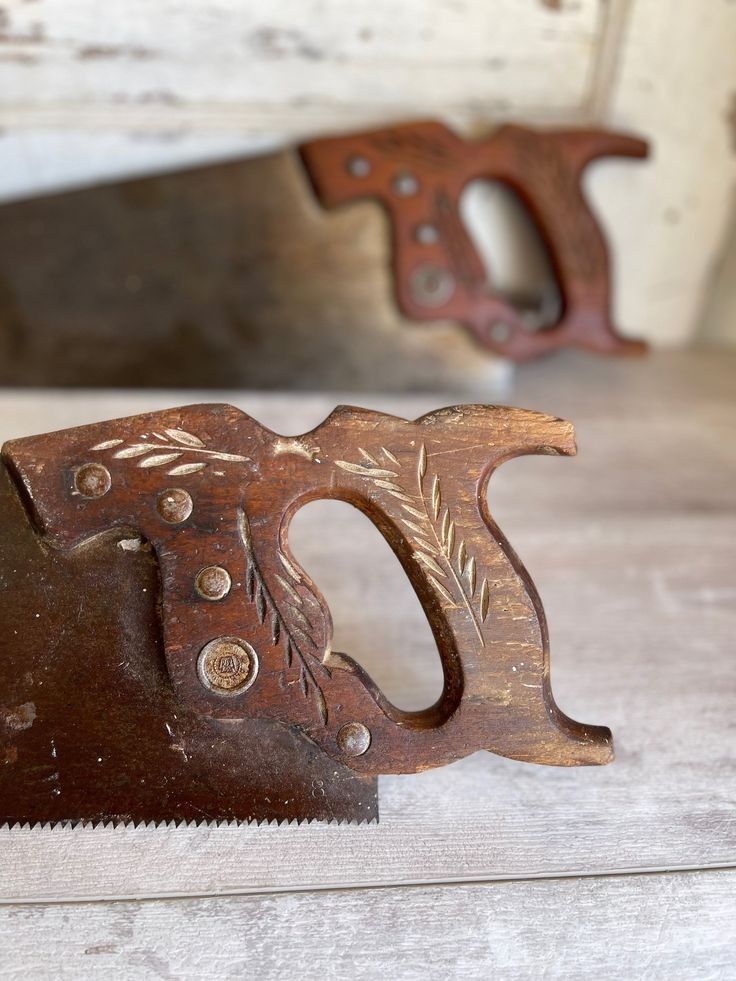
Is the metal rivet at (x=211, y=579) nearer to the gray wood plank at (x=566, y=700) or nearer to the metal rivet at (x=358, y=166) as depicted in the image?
the gray wood plank at (x=566, y=700)

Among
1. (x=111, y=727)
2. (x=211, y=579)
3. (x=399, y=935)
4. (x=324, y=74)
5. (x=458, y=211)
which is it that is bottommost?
(x=399, y=935)

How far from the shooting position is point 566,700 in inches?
36.3

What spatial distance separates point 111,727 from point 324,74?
1.18 m

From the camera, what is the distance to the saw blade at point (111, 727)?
0.72 metres

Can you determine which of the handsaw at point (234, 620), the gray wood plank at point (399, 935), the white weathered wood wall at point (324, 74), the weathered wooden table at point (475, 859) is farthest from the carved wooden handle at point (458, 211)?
the gray wood plank at point (399, 935)

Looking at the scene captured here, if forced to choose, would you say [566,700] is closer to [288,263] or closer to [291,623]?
[291,623]

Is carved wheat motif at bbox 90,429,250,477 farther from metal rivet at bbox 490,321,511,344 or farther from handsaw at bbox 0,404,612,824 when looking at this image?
metal rivet at bbox 490,321,511,344

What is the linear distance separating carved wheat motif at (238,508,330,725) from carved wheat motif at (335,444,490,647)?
10 cm

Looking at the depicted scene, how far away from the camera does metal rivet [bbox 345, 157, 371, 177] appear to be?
1425 mm

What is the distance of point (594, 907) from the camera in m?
0.74

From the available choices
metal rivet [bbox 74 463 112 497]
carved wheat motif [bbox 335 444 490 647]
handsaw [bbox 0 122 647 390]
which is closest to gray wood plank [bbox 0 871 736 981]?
carved wheat motif [bbox 335 444 490 647]

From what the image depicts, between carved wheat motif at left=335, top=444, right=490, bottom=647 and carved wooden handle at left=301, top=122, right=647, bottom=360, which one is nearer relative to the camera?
carved wheat motif at left=335, top=444, right=490, bottom=647

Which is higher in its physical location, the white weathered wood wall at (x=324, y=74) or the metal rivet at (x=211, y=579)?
the white weathered wood wall at (x=324, y=74)

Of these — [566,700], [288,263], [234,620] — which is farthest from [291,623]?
[288,263]
